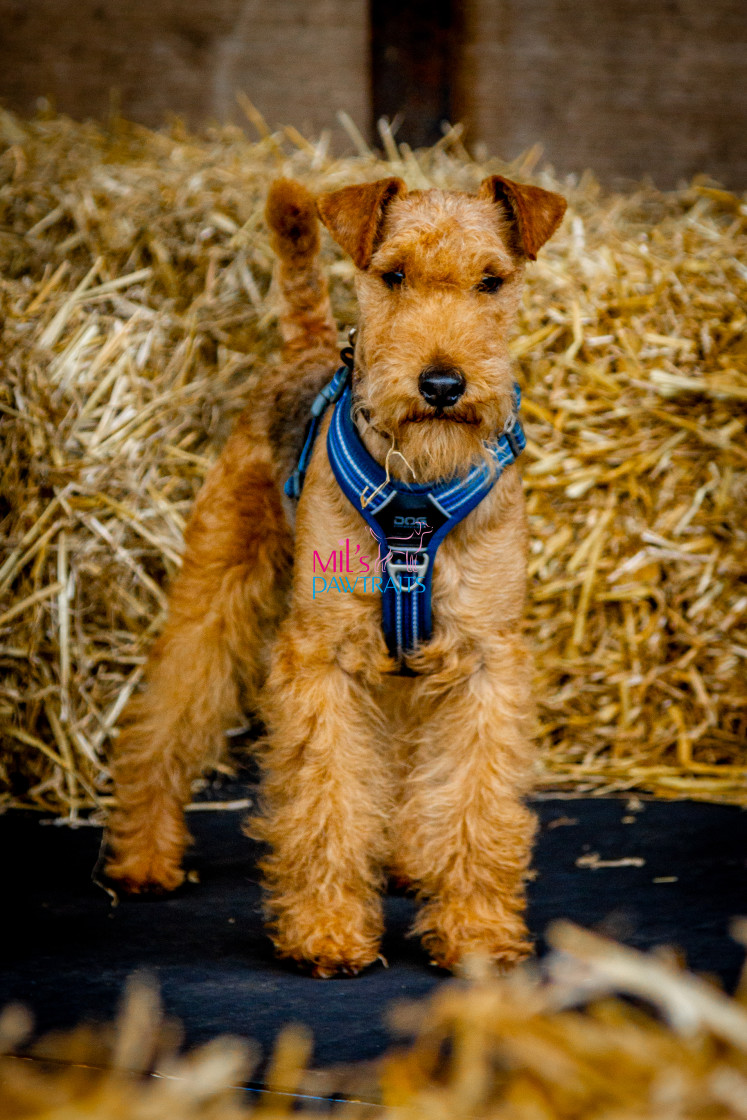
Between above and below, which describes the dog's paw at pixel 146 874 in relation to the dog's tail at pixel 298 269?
below

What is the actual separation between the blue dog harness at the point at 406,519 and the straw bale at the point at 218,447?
43.5 inches

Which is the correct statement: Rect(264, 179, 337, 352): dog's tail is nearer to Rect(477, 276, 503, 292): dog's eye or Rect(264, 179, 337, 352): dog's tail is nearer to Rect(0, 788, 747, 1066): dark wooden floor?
Rect(477, 276, 503, 292): dog's eye

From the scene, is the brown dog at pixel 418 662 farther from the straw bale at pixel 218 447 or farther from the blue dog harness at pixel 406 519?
the straw bale at pixel 218 447

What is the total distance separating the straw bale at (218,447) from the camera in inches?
115

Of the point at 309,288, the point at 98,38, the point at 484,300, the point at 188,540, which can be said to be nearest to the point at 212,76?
the point at 98,38

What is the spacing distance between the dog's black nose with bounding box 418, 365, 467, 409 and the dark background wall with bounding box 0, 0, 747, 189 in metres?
3.07

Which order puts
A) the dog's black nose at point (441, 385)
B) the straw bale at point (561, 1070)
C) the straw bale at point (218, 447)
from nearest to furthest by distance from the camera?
the straw bale at point (561, 1070) < the dog's black nose at point (441, 385) < the straw bale at point (218, 447)

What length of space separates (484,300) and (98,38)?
130 inches

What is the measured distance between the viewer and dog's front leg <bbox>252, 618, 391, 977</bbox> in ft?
6.59

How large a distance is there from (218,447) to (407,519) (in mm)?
1335

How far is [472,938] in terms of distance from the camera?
1980 millimetres

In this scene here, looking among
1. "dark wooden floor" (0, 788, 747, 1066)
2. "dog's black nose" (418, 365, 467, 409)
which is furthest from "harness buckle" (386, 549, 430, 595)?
"dark wooden floor" (0, 788, 747, 1066)

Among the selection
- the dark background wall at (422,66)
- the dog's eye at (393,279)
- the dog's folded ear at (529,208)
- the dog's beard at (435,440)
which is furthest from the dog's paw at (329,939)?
the dark background wall at (422,66)

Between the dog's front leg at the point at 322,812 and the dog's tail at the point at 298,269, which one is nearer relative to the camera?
the dog's front leg at the point at 322,812
